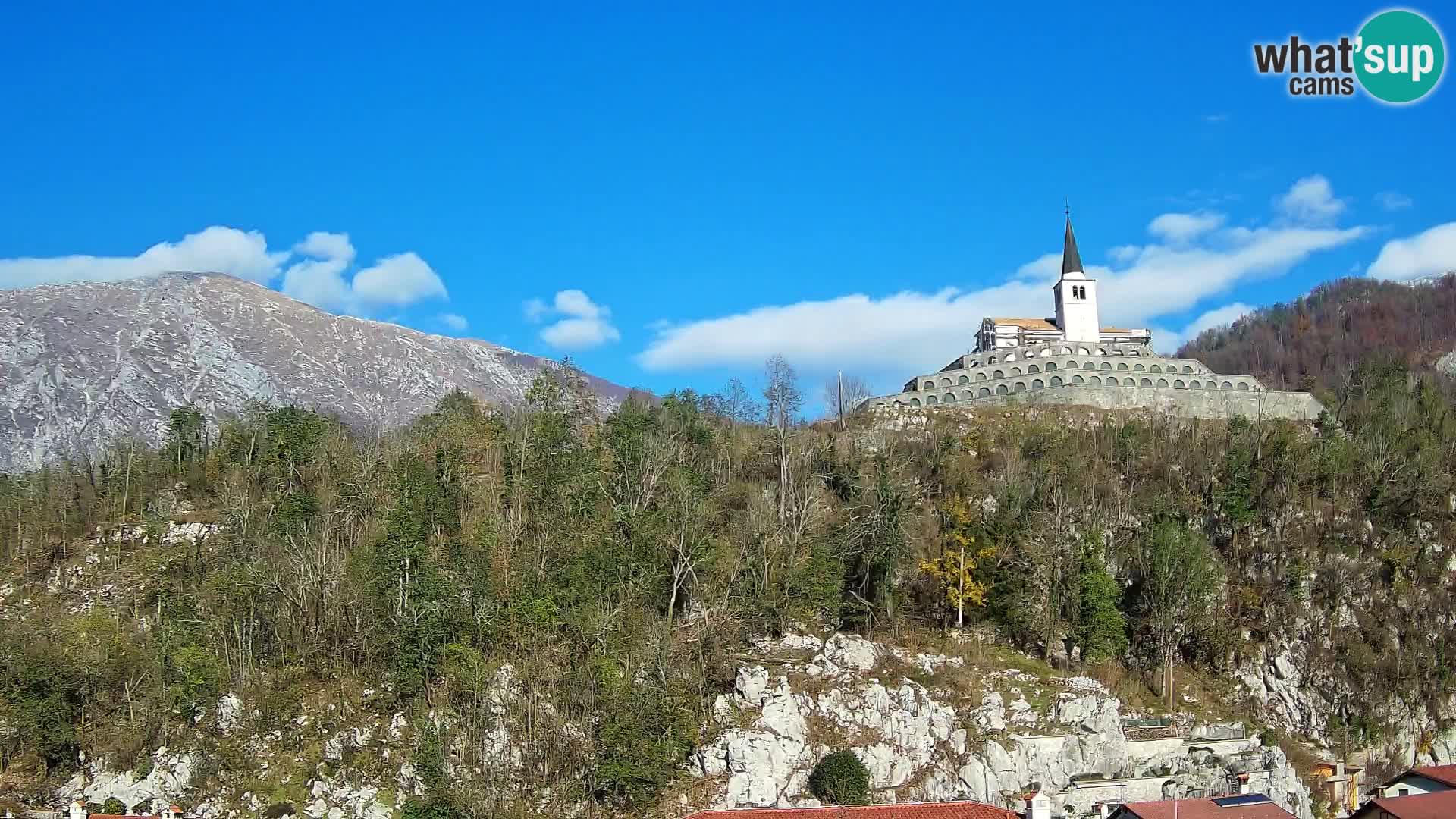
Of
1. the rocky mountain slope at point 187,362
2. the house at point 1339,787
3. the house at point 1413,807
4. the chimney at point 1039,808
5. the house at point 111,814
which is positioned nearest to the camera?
the house at point 1413,807

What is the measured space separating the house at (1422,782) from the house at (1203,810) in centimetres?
671

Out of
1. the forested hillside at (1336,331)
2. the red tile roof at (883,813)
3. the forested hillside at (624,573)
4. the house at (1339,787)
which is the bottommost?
the house at (1339,787)

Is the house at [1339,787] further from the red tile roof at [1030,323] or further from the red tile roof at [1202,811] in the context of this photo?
the red tile roof at [1030,323]

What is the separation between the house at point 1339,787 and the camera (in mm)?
43344

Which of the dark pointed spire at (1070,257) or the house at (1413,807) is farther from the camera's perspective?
the dark pointed spire at (1070,257)

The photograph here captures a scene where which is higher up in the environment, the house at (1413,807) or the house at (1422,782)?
the house at (1413,807)

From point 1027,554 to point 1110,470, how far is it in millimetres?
10629

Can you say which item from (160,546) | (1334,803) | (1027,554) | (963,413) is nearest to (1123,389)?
(963,413)

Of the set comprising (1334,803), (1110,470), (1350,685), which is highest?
(1110,470)

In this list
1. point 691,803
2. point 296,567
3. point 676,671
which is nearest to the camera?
point 691,803

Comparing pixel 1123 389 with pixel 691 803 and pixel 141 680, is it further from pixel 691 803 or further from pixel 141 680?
pixel 141 680

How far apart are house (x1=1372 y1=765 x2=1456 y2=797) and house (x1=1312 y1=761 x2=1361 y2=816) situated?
2.40m

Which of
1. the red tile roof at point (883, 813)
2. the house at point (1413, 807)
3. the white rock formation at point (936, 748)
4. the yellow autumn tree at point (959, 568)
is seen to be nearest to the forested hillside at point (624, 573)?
the yellow autumn tree at point (959, 568)

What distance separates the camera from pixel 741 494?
55.1m
